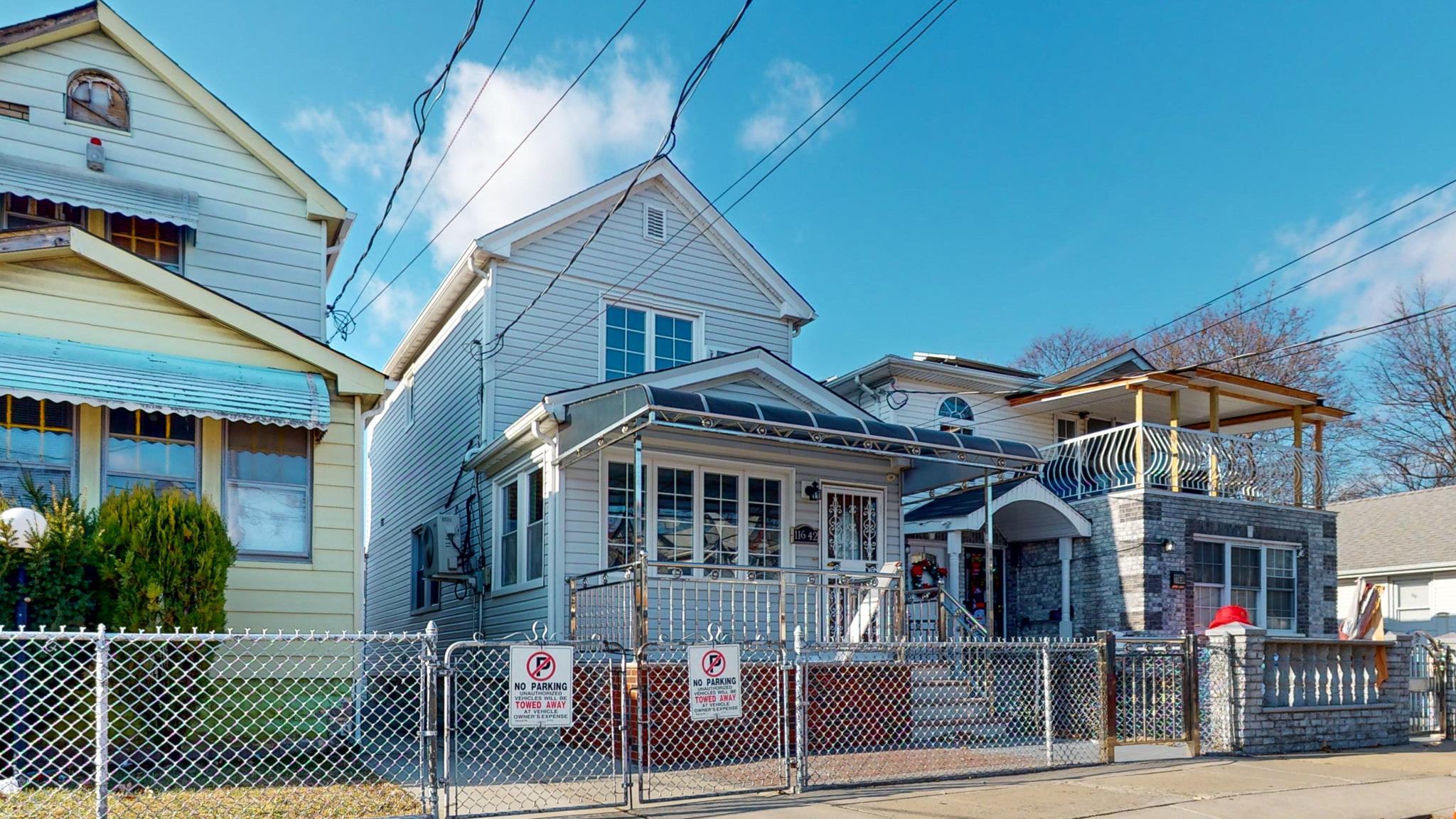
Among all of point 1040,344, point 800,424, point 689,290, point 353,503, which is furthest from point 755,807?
point 1040,344

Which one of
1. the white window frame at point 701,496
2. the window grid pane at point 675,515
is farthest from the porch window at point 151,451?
the window grid pane at point 675,515

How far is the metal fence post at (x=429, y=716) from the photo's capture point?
6980mm

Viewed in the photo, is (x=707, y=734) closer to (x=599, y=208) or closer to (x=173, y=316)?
(x=173, y=316)

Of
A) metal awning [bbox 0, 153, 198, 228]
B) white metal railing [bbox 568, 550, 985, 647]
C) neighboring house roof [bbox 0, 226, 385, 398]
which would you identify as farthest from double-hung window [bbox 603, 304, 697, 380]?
metal awning [bbox 0, 153, 198, 228]

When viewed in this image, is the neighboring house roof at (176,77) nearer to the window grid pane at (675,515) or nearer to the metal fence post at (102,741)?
the window grid pane at (675,515)

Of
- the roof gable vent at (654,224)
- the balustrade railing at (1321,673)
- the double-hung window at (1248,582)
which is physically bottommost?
the balustrade railing at (1321,673)

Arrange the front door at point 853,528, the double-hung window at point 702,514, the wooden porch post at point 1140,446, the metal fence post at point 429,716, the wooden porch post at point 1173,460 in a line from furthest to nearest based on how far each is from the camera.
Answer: the wooden porch post at point 1173,460 < the wooden porch post at point 1140,446 < the front door at point 853,528 < the double-hung window at point 702,514 < the metal fence post at point 429,716

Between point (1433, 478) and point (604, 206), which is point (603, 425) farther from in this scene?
point (1433, 478)

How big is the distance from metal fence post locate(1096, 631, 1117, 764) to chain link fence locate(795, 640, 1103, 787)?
6cm

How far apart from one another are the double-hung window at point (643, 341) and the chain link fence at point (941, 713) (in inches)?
214

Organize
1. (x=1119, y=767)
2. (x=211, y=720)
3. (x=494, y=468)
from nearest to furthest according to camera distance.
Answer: (x=211, y=720) → (x=1119, y=767) → (x=494, y=468)

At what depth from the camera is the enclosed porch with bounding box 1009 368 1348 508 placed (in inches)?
688

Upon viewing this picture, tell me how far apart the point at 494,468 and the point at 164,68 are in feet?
19.9

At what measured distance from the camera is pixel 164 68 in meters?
11.8
